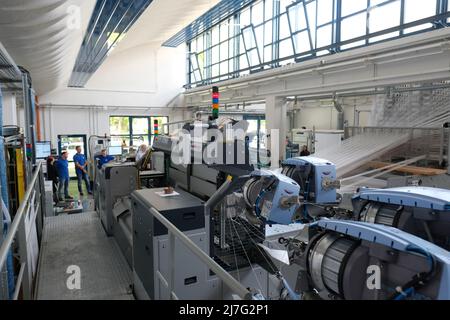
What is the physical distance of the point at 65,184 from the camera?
26.9 ft

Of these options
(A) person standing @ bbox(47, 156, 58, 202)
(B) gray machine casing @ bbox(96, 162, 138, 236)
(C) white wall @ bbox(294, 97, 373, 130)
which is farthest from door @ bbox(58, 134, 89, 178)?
(C) white wall @ bbox(294, 97, 373, 130)

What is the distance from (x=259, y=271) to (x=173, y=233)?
138 centimetres

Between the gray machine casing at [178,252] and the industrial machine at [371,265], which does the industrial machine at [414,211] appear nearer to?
the industrial machine at [371,265]

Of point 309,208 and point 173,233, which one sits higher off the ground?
point 173,233

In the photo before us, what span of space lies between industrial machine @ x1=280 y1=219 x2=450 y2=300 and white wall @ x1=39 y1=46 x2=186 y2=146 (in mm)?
11578

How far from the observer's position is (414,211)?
2320 millimetres

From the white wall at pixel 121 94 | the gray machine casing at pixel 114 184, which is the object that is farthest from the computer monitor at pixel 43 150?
the gray machine casing at pixel 114 184

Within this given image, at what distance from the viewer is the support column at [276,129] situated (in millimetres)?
7840

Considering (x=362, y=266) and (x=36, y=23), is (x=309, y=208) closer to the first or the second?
(x=362, y=266)

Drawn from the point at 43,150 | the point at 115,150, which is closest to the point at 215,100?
the point at 115,150

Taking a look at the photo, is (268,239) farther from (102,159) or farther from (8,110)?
(8,110)

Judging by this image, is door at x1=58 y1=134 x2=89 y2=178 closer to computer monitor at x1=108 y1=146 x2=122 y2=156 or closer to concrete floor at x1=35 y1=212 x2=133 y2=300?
computer monitor at x1=108 y1=146 x2=122 y2=156

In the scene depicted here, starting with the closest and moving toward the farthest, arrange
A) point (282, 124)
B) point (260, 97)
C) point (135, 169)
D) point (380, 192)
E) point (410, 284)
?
1. point (410, 284)
2. point (380, 192)
3. point (135, 169)
4. point (282, 124)
5. point (260, 97)

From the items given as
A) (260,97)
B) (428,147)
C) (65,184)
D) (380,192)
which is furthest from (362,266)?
(65,184)
